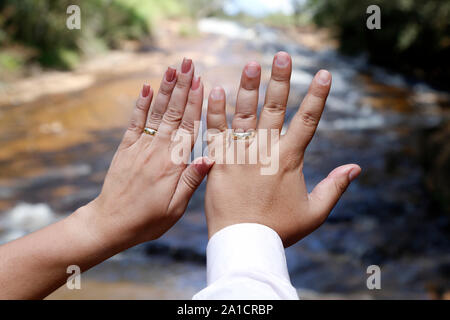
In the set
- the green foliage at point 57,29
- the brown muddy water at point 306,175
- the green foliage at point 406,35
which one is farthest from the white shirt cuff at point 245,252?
the green foliage at point 406,35

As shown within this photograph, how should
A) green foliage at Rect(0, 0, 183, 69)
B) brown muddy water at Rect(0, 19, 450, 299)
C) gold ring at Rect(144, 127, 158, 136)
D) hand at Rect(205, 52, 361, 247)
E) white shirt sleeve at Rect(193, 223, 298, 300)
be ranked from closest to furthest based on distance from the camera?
1. white shirt sleeve at Rect(193, 223, 298, 300)
2. hand at Rect(205, 52, 361, 247)
3. gold ring at Rect(144, 127, 158, 136)
4. brown muddy water at Rect(0, 19, 450, 299)
5. green foliage at Rect(0, 0, 183, 69)

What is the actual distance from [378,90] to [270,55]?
191 inches

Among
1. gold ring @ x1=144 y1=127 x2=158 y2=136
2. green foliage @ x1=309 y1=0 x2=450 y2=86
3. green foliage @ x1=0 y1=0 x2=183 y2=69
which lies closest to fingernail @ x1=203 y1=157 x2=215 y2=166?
gold ring @ x1=144 y1=127 x2=158 y2=136

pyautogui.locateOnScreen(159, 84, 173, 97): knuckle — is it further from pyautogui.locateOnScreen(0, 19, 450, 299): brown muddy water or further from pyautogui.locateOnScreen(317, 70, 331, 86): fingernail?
pyautogui.locateOnScreen(0, 19, 450, 299): brown muddy water

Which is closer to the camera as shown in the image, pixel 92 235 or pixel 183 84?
pixel 92 235

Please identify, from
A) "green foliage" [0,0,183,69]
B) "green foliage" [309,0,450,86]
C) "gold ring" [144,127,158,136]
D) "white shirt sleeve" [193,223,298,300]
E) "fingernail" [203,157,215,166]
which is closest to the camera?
"white shirt sleeve" [193,223,298,300]

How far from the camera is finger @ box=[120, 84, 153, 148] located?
1.47m

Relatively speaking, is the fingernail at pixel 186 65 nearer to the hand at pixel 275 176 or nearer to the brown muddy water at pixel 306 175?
the hand at pixel 275 176

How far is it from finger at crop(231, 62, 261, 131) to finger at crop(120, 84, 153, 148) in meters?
0.35

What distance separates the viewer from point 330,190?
4.50ft

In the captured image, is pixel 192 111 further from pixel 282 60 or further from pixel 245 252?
pixel 245 252

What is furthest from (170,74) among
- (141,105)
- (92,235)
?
(92,235)

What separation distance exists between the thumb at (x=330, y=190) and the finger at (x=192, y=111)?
50 centimetres

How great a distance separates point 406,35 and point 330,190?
11748 mm
